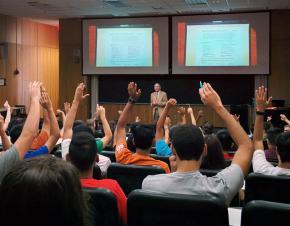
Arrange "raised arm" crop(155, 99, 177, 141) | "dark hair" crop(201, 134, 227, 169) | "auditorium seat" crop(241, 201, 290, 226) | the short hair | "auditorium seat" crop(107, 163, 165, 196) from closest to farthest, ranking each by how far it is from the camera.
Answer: "auditorium seat" crop(241, 201, 290, 226) < the short hair < "auditorium seat" crop(107, 163, 165, 196) < "dark hair" crop(201, 134, 227, 169) < "raised arm" crop(155, 99, 177, 141)

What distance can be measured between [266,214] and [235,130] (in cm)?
43

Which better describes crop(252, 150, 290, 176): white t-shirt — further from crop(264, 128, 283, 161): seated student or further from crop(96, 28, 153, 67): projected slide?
crop(96, 28, 153, 67): projected slide

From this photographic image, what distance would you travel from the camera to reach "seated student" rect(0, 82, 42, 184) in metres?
1.60

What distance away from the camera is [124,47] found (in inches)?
459

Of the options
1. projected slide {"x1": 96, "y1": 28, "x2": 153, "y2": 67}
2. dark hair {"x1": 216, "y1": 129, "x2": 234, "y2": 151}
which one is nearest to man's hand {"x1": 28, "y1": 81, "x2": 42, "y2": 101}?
dark hair {"x1": 216, "y1": 129, "x2": 234, "y2": 151}

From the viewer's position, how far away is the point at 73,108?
129 inches

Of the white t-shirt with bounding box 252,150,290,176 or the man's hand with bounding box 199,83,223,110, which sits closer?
the man's hand with bounding box 199,83,223,110

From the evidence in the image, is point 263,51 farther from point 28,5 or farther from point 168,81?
point 28,5

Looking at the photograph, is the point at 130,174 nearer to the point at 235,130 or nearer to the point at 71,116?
the point at 71,116

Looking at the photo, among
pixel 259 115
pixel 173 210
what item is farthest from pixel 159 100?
pixel 173 210

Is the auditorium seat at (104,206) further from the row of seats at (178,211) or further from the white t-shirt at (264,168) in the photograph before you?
the white t-shirt at (264,168)

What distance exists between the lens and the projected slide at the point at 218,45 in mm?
10648

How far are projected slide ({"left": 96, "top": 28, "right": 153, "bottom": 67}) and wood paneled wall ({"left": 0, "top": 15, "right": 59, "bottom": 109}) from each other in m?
2.91

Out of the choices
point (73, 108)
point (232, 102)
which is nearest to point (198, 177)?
point (73, 108)
